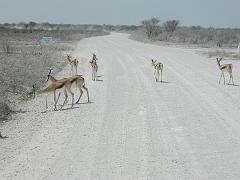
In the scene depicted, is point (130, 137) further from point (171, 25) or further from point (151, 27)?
point (171, 25)

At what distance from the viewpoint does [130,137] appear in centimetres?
1216

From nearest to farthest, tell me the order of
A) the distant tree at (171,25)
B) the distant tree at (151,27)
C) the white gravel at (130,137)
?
the white gravel at (130,137) < the distant tree at (151,27) < the distant tree at (171,25)

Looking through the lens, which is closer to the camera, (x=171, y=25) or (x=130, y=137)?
(x=130, y=137)

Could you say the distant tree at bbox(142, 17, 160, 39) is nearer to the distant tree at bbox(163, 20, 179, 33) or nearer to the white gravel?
the distant tree at bbox(163, 20, 179, 33)

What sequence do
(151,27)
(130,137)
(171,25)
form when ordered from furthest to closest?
(171,25)
(151,27)
(130,137)

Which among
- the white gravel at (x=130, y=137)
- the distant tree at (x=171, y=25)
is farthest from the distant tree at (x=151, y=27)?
the white gravel at (x=130, y=137)

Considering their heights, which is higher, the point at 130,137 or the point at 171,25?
the point at 171,25

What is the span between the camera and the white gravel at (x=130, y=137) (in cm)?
962

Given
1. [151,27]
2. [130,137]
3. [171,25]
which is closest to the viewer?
[130,137]

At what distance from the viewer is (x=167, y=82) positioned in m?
22.1

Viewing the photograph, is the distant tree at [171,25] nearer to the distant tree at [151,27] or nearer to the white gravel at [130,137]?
the distant tree at [151,27]

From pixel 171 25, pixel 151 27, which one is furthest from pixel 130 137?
pixel 171 25

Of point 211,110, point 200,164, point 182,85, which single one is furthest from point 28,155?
point 182,85

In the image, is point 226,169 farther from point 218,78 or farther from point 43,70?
point 43,70
